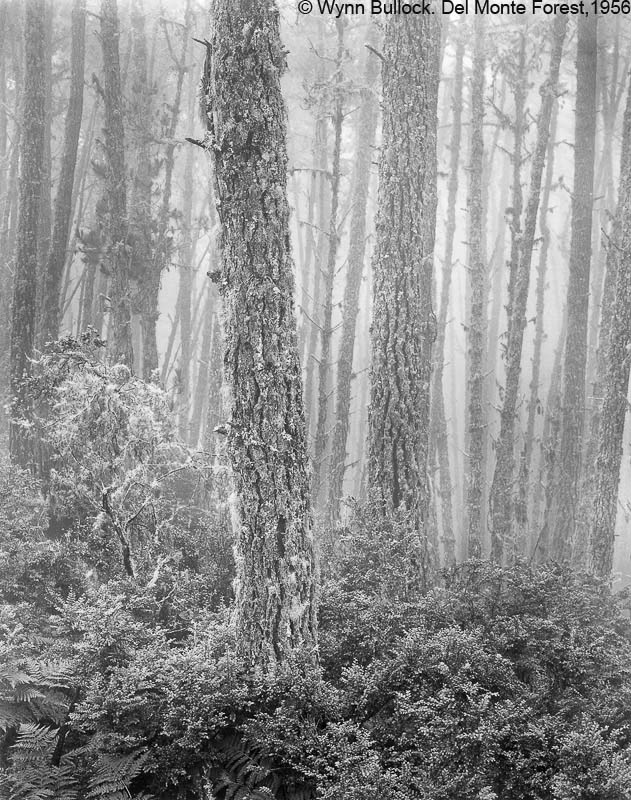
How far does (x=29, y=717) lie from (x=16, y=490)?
3.97 meters

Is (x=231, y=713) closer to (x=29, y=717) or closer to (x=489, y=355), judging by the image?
(x=29, y=717)

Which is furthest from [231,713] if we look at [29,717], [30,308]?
[30,308]

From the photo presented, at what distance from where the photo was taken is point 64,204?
13.8 meters

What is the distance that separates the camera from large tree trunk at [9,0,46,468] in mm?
10648

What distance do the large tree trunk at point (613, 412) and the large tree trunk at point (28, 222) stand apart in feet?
25.6

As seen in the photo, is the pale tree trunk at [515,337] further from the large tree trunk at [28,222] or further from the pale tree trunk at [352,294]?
the large tree trunk at [28,222]

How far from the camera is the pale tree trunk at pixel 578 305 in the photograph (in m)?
13.4

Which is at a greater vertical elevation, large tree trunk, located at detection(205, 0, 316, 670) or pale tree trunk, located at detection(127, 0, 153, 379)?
pale tree trunk, located at detection(127, 0, 153, 379)

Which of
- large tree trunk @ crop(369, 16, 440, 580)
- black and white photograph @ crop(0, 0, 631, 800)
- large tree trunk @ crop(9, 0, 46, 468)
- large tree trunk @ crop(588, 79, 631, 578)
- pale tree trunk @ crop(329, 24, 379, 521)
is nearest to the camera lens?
black and white photograph @ crop(0, 0, 631, 800)

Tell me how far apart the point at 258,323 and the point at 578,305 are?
10.2 m

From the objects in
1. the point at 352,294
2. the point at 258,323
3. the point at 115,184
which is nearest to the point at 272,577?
the point at 258,323

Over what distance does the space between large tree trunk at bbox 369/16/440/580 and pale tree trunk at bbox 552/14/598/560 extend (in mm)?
6678

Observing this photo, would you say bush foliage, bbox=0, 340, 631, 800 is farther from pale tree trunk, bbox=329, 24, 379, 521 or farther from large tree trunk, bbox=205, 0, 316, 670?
pale tree trunk, bbox=329, 24, 379, 521

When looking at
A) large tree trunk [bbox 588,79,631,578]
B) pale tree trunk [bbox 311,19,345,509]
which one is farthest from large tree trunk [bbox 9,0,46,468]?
large tree trunk [bbox 588,79,631,578]
